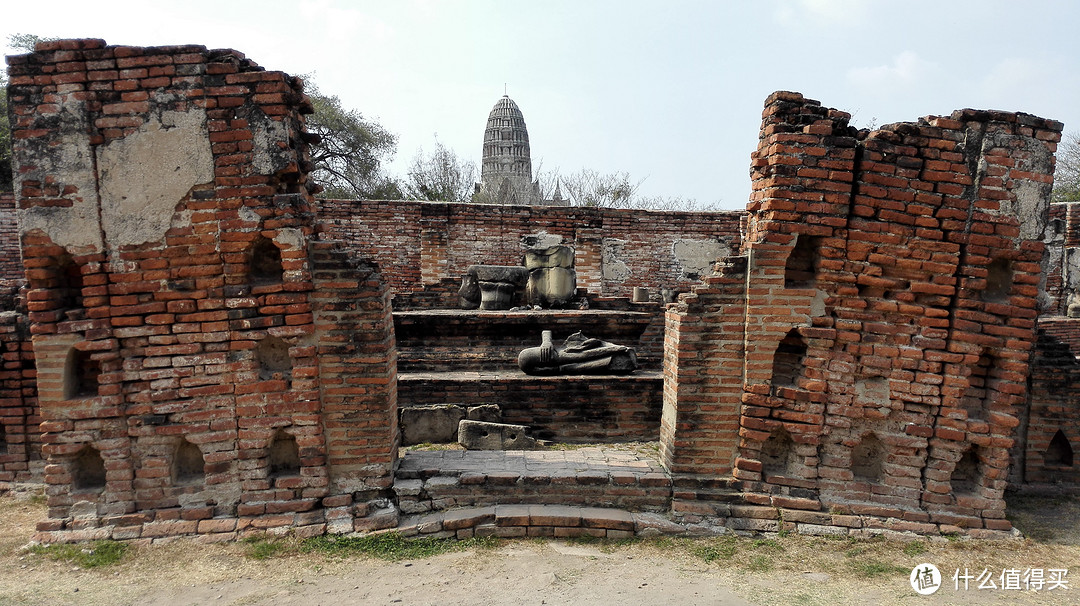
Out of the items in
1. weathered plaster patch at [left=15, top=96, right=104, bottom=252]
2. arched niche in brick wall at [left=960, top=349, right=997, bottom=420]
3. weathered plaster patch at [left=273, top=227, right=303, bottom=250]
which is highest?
weathered plaster patch at [left=15, top=96, right=104, bottom=252]

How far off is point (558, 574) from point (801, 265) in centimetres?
266

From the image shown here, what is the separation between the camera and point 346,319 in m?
3.78

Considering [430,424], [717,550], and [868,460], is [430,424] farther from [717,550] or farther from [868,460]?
[868,460]

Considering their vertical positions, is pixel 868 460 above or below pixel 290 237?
below

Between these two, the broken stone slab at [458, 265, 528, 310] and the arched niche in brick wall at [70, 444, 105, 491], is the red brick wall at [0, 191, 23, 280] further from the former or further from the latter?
the arched niche in brick wall at [70, 444, 105, 491]

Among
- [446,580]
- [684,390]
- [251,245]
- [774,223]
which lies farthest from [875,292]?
[251,245]

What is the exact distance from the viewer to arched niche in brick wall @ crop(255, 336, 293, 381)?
12.3ft

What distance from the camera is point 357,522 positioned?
12.5ft

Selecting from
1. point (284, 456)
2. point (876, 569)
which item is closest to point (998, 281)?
point (876, 569)

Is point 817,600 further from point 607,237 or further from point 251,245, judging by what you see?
point 607,237

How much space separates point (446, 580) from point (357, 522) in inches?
32.7

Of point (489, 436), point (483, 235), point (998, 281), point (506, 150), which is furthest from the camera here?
point (506, 150)

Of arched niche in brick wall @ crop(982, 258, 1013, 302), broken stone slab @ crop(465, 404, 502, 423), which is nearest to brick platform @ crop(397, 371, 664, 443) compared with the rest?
broken stone slab @ crop(465, 404, 502, 423)

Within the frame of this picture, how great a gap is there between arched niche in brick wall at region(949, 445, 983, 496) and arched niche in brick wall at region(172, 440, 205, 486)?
5261 millimetres
